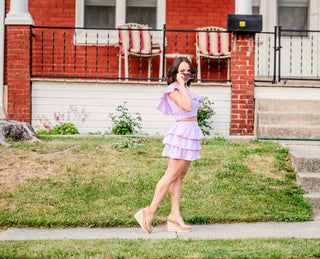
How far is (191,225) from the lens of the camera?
16.1 feet

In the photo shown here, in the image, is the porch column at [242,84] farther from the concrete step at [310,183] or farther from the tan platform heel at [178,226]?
the tan platform heel at [178,226]

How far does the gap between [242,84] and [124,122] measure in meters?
2.15

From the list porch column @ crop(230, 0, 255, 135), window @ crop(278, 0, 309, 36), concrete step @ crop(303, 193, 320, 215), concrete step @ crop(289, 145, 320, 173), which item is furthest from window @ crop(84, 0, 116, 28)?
concrete step @ crop(303, 193, 320, 215)

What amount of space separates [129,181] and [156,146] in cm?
133

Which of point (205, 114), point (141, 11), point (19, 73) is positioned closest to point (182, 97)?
point (205, 114)

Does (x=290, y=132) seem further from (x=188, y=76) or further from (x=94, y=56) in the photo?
(x=94, y=56)

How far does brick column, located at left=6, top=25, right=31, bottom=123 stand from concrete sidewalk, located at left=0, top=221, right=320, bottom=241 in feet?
13.5

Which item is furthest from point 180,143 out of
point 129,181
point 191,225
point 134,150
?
point 134,150

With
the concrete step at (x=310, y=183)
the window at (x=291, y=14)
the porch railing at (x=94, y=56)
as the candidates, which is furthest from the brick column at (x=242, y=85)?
the window at (x=291, y=14)

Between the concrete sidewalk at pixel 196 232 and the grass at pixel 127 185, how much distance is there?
0.45 feet

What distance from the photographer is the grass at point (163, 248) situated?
3570mm

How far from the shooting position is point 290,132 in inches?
316

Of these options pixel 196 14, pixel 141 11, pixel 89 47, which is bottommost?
pixel 89 47

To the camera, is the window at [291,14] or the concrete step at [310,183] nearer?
the concrete step at [310,183]
